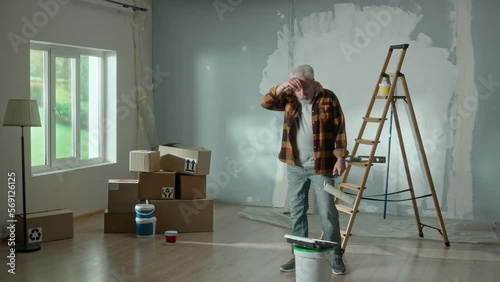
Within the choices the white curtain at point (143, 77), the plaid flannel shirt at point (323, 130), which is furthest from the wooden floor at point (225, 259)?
the white curtain at point (143, 77)

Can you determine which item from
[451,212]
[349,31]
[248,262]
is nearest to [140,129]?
[349,31]

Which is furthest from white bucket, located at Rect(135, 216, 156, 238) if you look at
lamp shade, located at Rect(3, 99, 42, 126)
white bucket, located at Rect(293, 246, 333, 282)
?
white bucket, located at Rect(293, 246, 333, 282)

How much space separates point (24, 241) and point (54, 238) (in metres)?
0.34

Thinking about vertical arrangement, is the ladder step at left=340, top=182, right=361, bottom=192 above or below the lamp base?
above

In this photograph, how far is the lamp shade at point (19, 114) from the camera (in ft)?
17.9

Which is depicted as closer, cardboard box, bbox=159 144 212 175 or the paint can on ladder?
the paint can on ladder

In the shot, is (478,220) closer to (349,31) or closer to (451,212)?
(451,212)

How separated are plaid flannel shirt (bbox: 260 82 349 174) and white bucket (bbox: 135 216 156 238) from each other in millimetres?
1826

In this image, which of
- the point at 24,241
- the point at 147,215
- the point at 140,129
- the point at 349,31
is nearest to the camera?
the point at 24,241

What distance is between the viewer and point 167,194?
6.34m

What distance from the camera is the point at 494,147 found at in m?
7.05

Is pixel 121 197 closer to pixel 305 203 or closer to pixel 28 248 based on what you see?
pixel 28 248

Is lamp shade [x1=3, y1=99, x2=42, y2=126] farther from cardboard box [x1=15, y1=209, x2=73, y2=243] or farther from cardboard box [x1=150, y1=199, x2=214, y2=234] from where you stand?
cardboard box [x1=150, y1=199, x2=214, y2=234]

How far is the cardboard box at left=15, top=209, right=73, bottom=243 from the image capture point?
18.8 ft
